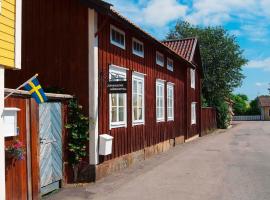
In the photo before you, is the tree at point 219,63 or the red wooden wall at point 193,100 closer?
the red wooden wall at point 193,100

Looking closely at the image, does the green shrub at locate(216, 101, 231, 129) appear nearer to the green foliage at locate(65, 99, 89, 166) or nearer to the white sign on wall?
the green foliage at locate(65, 99, 89, 166)

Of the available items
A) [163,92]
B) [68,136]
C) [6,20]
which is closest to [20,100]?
[6,20]

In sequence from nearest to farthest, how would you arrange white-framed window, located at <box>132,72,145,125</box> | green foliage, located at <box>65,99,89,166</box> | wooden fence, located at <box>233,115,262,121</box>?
green foliage, located at <box>65,99,89,166</box> < white-framed window, located at <box>132,72,145,125</box> < wooden fence, located at <box>233,115,262,121</box>

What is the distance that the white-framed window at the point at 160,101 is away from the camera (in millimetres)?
17859

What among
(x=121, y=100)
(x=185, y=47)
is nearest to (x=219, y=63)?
(x=185, y=47)

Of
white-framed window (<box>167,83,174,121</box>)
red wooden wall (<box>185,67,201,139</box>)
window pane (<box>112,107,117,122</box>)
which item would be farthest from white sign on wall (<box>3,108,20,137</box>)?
red wooden wall (<box>185,67,201,139</box>)

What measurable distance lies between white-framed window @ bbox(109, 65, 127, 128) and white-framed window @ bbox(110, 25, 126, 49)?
750 mm

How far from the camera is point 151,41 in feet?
52.4

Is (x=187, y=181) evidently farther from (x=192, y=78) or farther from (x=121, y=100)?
(x=192, y=78)

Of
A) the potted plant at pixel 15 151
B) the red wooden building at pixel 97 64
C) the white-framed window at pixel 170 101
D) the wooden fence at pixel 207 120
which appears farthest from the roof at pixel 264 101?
the potted plant at pixel 15 151

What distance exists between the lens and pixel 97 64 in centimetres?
1141

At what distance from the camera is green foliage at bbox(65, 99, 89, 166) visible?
35.1ft

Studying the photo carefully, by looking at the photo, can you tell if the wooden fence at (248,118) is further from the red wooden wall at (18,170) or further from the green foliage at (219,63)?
the red wooden wall at (18,170)

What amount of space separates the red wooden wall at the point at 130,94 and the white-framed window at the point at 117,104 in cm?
19
